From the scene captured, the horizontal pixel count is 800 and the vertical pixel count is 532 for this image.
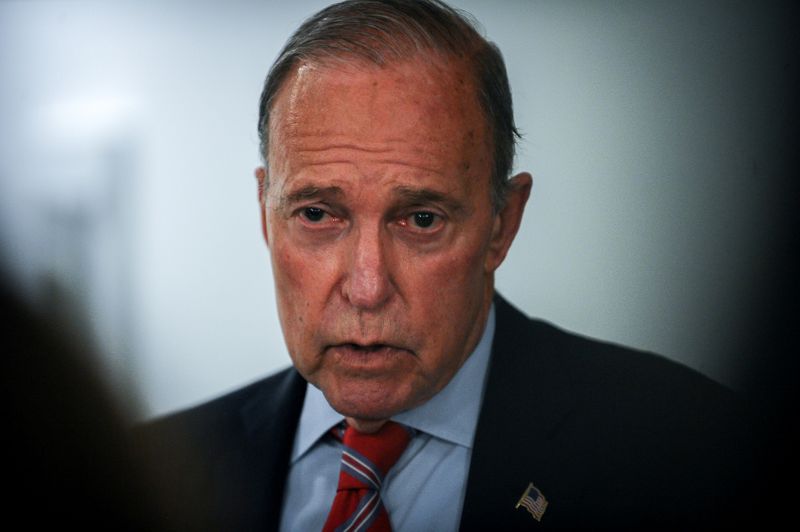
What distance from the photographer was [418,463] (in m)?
1.18

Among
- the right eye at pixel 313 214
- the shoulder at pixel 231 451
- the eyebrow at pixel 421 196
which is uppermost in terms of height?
the eyebrow at pixel 421 196

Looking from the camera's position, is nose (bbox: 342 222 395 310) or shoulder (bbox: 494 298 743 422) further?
shoulder (bbox: 494 298 743 422)

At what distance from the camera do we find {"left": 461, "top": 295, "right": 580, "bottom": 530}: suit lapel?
111 centimetres

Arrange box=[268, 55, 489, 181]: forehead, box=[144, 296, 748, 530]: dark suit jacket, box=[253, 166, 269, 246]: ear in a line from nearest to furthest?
box=[268, 55, 489, 181]: forehead
box=[144, 296, 748, 530]: dark suit jacket
box=[253, 166, 269, 246]: ear

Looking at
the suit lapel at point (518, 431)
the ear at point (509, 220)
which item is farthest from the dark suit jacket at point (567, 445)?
the ear at point (509, 220)

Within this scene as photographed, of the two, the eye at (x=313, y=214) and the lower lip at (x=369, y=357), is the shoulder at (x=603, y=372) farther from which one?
the eye at (x=313, y=214)

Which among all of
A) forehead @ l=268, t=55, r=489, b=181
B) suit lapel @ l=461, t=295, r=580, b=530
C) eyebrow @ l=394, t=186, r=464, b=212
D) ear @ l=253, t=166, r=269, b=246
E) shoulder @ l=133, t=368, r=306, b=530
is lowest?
shoulder @ l=133, t=368, r=306, b=530

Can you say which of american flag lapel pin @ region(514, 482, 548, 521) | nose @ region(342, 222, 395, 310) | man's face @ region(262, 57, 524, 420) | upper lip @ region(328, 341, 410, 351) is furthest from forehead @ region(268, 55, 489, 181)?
american flag lapel pin @ region(514, 482, 548, 521)

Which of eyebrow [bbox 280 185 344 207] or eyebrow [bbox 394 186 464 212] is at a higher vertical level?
eyebrow [bbox 394 186 464 212]

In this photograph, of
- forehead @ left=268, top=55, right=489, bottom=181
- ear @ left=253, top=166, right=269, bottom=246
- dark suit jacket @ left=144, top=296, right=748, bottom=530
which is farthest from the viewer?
ear @ left=253, top=166, right=269, bottom=246

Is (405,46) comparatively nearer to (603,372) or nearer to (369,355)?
(369,355)

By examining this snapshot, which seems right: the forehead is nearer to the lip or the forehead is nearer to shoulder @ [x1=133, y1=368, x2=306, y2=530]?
the lip

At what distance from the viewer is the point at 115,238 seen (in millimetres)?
1315

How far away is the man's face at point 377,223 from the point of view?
103cm
